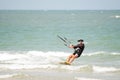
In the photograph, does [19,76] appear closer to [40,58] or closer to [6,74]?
[6,74]

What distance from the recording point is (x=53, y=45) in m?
32.3

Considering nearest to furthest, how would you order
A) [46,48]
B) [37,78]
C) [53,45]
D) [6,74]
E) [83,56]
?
[37,78] → [6,74] → [83,56] → [46,48] → [53,45]

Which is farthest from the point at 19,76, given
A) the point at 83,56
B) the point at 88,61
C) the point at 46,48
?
the point at 46,48

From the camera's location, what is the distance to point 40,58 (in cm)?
2327

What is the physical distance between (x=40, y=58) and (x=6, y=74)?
6940mm

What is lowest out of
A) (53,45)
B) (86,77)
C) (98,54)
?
(53,45)

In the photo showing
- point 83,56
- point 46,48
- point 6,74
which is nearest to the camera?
point 6,74

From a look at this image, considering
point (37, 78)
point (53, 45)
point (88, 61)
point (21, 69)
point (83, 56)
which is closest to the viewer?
point (37, 78)

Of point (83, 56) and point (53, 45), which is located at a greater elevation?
point (83, 56)

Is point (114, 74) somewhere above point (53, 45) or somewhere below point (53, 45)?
above

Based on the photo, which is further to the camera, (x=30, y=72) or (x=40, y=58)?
(x=40, y=58)

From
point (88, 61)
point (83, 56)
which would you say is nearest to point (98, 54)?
point (83, 56)

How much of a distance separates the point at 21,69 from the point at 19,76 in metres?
2.52

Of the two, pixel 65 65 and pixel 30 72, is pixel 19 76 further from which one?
pixel 65 65
